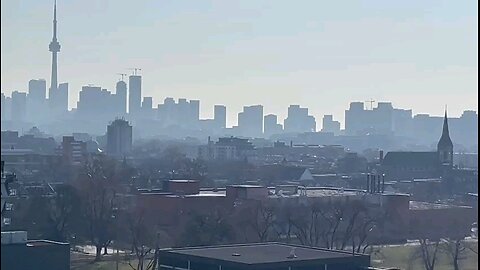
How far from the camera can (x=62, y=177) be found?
125 feet

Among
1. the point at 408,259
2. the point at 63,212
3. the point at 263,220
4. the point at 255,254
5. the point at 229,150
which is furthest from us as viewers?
the point at 229,150

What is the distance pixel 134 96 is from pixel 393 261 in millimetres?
109532

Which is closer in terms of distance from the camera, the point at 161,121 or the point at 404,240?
the point at 404,240

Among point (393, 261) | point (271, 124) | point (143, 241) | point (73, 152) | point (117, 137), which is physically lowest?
point (393, 261)

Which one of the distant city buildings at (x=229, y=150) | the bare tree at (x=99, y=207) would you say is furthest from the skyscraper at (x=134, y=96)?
the bare tree at (x=99, y=207)

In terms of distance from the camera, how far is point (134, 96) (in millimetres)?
128500

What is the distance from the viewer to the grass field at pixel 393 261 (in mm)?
19391

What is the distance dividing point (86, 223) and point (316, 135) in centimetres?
8196

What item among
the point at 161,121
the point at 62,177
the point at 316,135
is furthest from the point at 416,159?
the point at 161,121

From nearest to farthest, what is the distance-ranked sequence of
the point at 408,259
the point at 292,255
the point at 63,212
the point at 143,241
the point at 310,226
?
the point at 292,255 → the point at 143,241 → the point at 408,259 → the point at 63,212 → the point at 310,226

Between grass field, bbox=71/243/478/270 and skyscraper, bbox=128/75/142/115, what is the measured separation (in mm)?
104288

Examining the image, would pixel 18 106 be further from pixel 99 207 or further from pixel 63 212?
pixel 63 212

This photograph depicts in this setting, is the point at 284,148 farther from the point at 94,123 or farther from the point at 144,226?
the point at 94,123

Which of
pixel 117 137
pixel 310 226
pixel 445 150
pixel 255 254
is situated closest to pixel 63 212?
pixel 310 226
